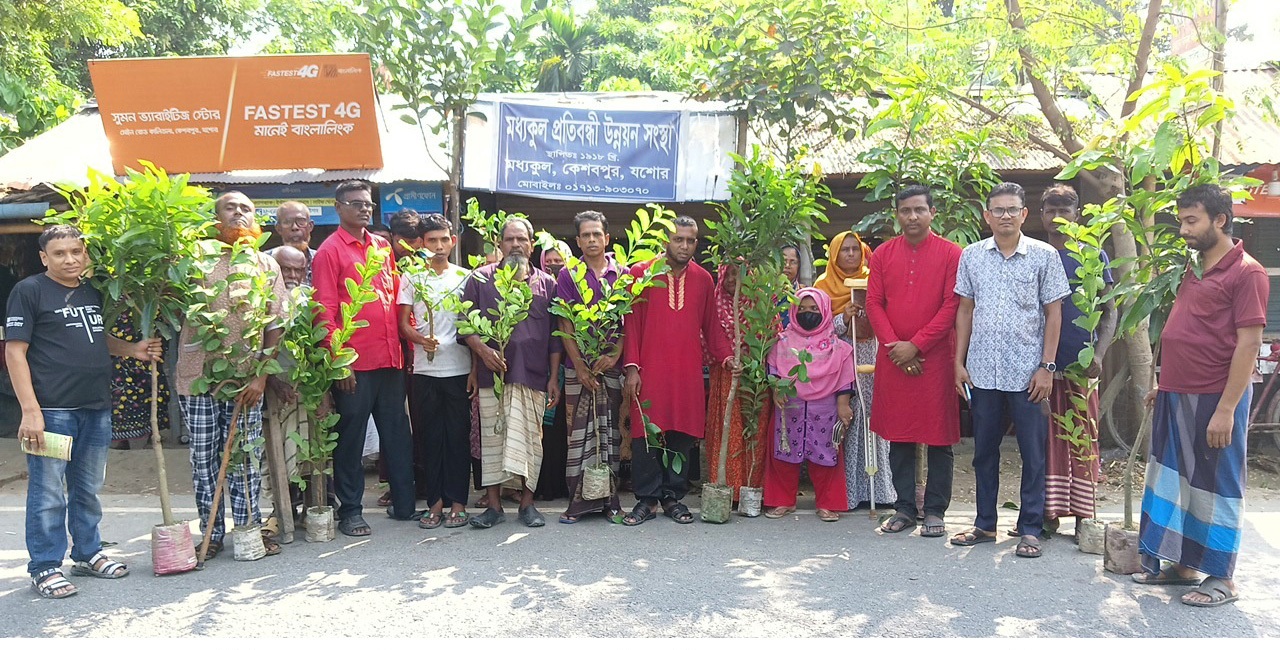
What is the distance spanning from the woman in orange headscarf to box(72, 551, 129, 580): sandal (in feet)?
12.6

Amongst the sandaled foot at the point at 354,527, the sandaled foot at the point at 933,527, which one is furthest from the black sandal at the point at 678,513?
the sandaled foot at the point at 354,527

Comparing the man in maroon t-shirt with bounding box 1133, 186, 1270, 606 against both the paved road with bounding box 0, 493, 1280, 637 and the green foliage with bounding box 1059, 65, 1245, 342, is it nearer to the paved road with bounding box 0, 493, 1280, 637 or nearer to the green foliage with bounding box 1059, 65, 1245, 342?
the green foliage with bounding box 1059, 65, 1245, 342

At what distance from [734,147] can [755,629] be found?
14.2 feet

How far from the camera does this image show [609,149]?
22.7 ft

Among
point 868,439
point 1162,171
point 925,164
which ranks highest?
point 925,164

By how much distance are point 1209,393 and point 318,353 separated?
159 inches

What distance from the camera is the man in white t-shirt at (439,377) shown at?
16.1 feet

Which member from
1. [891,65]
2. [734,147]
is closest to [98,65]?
[734,147]

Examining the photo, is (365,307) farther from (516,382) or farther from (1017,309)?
(1017,309)

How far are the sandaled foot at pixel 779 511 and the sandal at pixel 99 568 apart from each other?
130 inches

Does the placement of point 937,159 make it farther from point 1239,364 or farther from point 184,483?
point 184,483

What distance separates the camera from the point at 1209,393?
369cm

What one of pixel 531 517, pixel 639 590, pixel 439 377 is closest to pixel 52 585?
pixel 439 377

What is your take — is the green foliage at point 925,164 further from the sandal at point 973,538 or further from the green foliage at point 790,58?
the sandal at point 973,538
